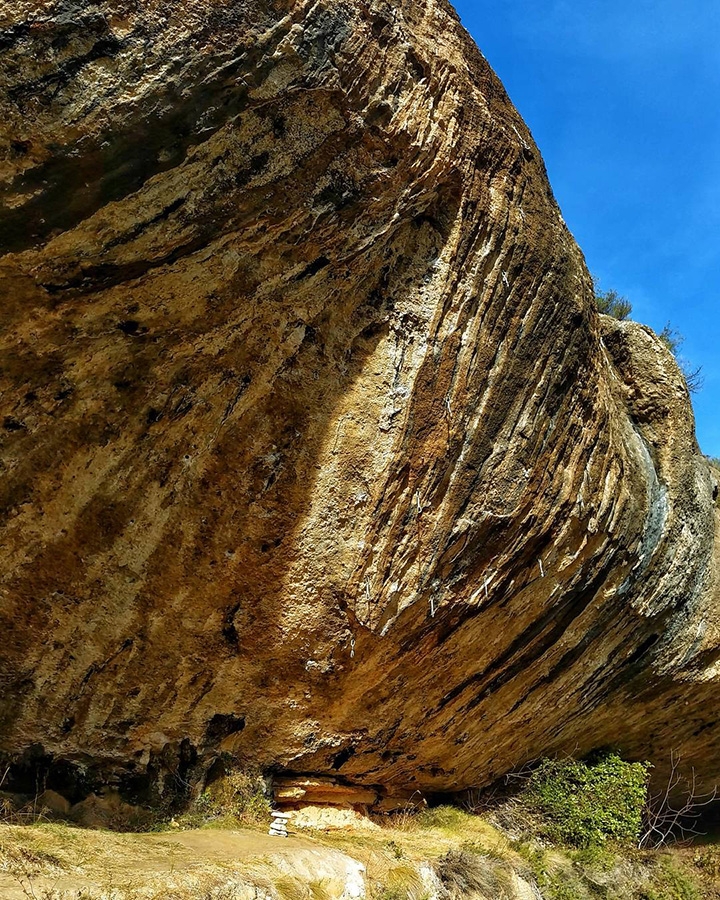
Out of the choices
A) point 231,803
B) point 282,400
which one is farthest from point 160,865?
point 282,400

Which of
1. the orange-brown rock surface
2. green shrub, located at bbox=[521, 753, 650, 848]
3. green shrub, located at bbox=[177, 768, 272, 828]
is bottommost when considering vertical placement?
green shrub, located at bbox=[177, 768, 272, 828]

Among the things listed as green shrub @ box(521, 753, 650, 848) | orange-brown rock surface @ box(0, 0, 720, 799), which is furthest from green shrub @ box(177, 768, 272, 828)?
green shrub @ box(521, 753, 650, 848)

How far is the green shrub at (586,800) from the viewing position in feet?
27.1

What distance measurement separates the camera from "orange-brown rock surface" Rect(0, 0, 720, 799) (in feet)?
12.7

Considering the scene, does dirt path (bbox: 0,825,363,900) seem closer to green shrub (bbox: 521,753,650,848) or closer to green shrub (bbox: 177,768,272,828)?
green shrub (bbox: 177,768,272,828)

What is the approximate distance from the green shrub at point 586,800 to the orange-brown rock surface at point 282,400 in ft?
6.57

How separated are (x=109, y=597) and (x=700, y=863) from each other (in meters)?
9.45

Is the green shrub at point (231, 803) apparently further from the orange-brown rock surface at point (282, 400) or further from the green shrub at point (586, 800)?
the green shrub at point (586, 800)

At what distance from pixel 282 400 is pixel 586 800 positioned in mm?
6679

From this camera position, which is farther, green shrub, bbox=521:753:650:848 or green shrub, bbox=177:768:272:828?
green shrub, bbox=521:753:650:848

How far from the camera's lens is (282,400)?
5.32 meters

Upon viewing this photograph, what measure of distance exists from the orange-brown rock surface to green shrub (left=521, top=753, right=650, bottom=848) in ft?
6.57

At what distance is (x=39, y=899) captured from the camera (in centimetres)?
341

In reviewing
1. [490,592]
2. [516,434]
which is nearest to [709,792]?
[490,592]
